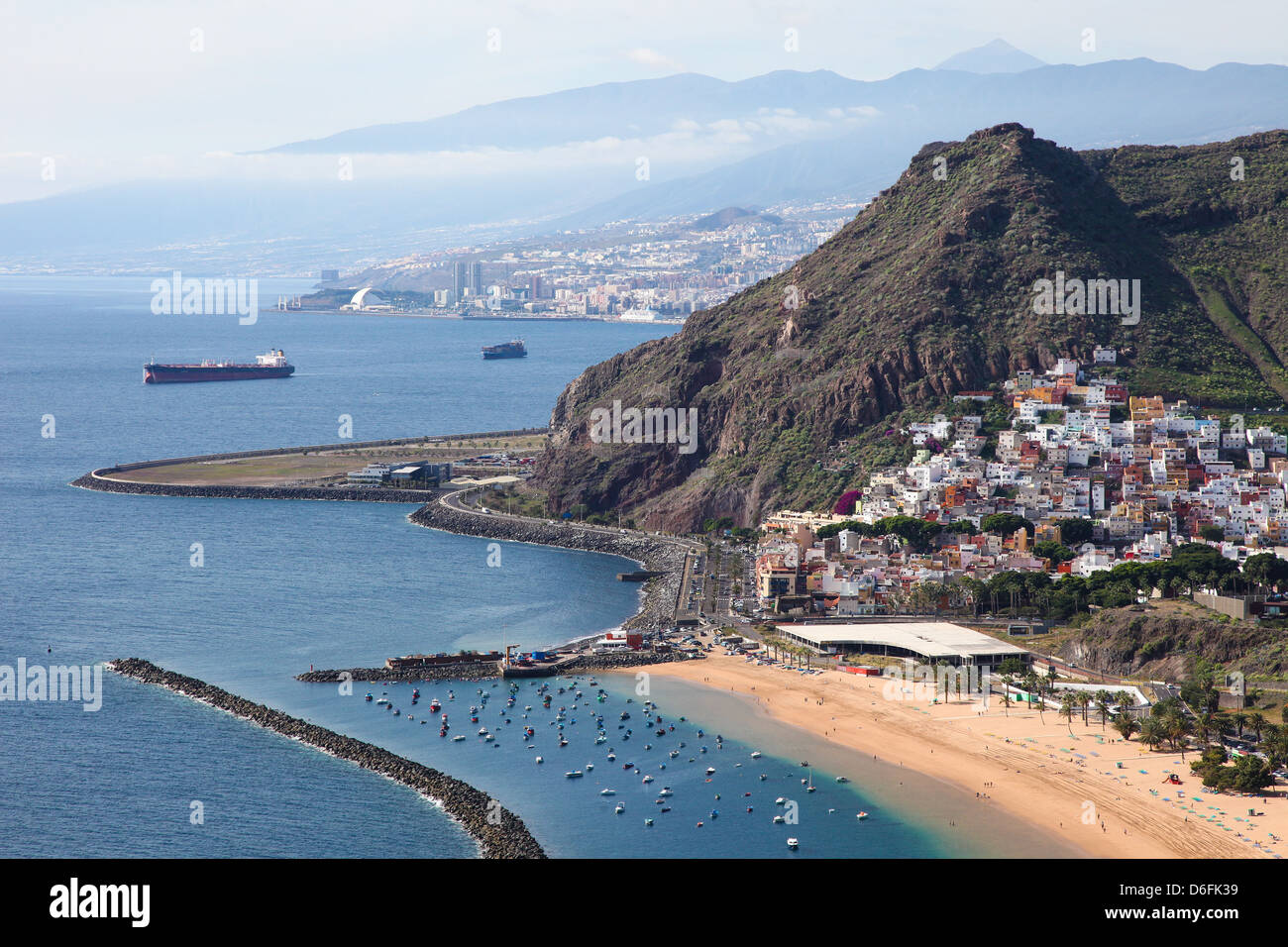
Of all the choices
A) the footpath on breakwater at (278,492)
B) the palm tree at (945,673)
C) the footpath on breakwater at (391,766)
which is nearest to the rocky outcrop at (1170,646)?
the palm tree at (945,673)

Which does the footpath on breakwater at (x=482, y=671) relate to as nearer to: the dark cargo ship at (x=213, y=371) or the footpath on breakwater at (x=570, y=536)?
the footpath on breakwater at (x=570, y=536)

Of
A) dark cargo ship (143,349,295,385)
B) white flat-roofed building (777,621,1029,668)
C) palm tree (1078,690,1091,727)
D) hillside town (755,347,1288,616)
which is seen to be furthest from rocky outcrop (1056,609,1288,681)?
dark cargo ship (143,349,295,385)

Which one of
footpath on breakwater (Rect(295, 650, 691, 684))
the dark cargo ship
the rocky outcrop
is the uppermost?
the dark cargo ship

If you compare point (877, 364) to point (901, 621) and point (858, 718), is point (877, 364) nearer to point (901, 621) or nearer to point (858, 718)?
point (901, 621)

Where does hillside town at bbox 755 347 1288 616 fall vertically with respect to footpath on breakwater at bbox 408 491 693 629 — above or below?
above

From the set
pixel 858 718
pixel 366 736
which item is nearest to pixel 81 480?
pixel 366 736

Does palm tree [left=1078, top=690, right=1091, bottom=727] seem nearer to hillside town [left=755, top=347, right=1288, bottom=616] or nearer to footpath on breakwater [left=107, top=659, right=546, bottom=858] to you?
hillside town [left=755, top=347, right=1288, bottom=616]

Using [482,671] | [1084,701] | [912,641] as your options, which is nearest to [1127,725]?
[1084,701]
